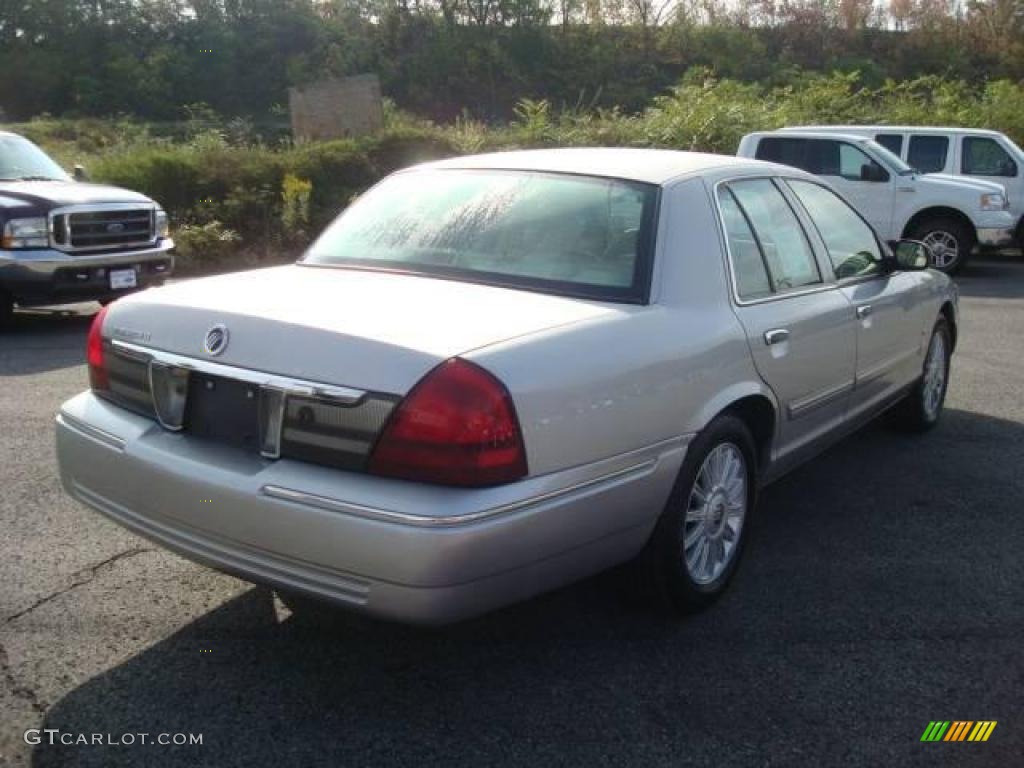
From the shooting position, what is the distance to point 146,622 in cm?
359

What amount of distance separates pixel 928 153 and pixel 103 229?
36.9 ft

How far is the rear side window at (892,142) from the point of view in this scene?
15.1 m

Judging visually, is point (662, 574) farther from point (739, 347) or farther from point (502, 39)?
point (502, 39)

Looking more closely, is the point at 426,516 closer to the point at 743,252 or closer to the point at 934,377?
the point at 743,252

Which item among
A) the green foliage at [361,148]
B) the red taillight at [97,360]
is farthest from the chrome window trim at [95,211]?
the red taillight at [97,360]

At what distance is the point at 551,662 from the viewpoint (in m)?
3.38

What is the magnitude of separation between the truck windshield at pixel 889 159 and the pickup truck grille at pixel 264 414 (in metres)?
12.0

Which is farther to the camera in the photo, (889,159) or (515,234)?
(889,159)

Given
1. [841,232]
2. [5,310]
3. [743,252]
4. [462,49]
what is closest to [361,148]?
[5,310]

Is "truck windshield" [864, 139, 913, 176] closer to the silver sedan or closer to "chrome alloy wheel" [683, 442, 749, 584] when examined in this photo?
the silver sedan

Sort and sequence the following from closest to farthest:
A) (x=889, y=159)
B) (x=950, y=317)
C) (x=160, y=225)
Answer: (x=950, y=317)
(x=160, y=225)
(x=889, y=159)

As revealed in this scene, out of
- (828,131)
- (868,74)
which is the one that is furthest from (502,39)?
(828,131)

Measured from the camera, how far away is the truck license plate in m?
9.45

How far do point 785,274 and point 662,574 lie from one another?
4.87ft
